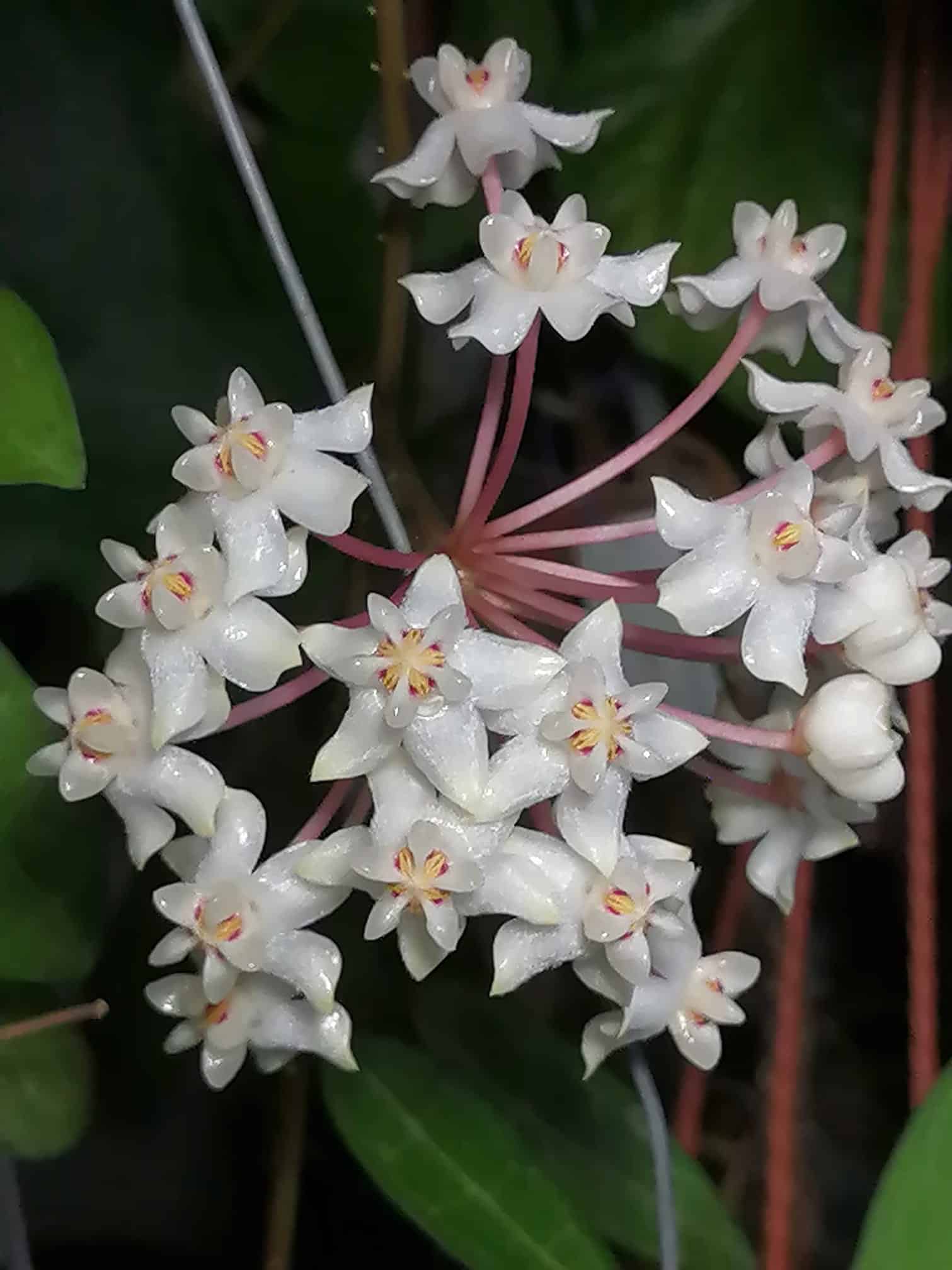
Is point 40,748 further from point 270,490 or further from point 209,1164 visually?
point 209,1164

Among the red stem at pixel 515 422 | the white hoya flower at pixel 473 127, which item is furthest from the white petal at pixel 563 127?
the red stem at pixel 515 422

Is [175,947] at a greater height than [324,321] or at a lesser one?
lesser

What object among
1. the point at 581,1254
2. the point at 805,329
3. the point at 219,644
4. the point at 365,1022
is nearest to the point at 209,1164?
the point at 365,1022

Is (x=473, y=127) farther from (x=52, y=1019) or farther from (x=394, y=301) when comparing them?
(x=52, y=1019)

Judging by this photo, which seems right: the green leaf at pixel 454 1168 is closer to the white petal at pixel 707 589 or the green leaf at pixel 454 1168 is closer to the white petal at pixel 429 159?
the white petal at pixel 707 589

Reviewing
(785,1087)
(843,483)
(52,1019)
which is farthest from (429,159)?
(785,1087)

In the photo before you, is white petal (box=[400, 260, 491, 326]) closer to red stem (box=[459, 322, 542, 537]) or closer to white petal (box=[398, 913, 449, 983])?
A: red stem (box=[459, 322, 542, 537])

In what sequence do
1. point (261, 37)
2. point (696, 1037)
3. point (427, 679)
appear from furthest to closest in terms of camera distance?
point (261, 37), point (696, 1037), point (427, 679)

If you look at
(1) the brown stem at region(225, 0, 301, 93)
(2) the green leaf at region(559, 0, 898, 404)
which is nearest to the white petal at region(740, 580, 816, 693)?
(2) the green leaf at region(559, 0, 898, 404)
